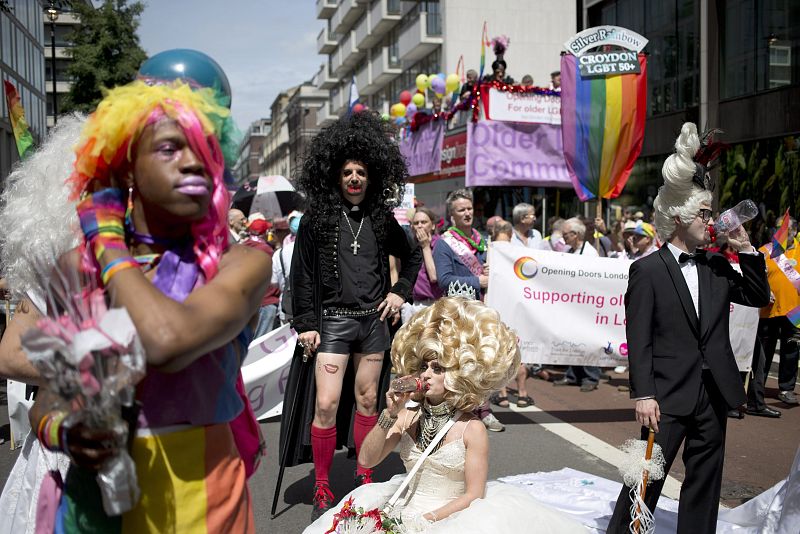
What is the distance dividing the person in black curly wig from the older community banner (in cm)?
222

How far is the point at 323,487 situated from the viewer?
4.62 meters

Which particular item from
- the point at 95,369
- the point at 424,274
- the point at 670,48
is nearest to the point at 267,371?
the point at 424,274

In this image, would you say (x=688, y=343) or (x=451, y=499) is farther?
(x=688, y=343)

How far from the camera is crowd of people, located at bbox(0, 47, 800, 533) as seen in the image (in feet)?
5.86

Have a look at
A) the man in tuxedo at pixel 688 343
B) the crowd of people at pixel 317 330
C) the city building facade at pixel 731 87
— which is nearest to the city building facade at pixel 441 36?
the city building facade at pixel 731 87

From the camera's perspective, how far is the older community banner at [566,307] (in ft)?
23.6

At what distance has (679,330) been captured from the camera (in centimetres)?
376

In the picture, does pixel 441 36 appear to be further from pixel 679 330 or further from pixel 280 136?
pixel 280 136

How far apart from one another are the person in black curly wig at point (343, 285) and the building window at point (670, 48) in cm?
1416

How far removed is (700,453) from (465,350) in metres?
1.37

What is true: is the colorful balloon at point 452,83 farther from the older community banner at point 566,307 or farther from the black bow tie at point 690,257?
the black bow tie at point 690,257

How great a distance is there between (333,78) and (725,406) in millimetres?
60787

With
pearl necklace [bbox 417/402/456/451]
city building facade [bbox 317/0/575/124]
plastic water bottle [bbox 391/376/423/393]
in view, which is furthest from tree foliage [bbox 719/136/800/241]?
city building facade [bbox 317/0/575/124]

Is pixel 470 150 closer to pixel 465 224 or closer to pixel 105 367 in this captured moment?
pixel 465 224
